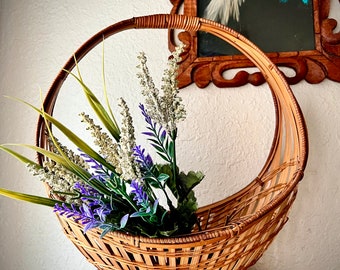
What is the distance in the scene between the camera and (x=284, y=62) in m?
0.90

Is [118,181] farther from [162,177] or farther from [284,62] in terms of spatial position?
[284,62]

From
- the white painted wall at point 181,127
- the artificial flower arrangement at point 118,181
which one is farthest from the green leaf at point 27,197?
the white painted wall at point 181,127

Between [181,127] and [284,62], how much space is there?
291mm

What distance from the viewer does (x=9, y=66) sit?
3.39 feet

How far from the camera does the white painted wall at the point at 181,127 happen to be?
0.86 metres

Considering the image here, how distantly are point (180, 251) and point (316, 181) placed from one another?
46 cm

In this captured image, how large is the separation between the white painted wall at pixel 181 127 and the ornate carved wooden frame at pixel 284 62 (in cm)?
2

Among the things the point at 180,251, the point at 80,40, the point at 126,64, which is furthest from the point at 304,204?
the point at 80,40

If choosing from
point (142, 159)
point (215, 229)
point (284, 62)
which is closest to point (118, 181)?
point (142, 159)

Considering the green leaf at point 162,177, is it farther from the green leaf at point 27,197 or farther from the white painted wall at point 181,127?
the white painted wall at point 181,127

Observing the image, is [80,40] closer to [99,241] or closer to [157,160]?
[157,160]

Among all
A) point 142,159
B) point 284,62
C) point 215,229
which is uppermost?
point 284,62

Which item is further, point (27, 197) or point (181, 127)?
point (181, 127)

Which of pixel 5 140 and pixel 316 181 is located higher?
pixel 5 140
